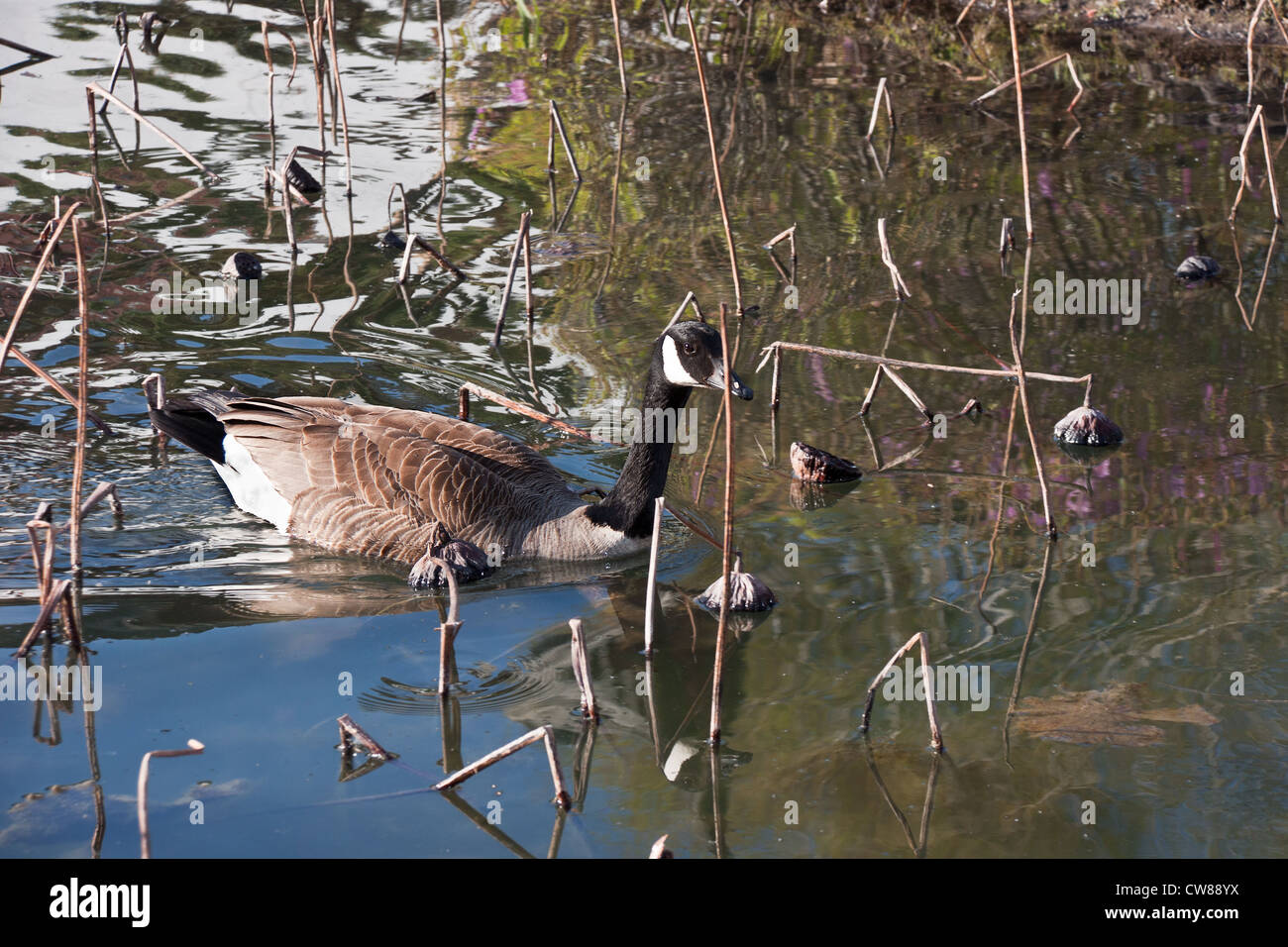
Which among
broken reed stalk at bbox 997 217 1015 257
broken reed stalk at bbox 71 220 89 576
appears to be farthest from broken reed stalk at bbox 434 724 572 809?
broken reed stalk at bbox 997 217 1015 257

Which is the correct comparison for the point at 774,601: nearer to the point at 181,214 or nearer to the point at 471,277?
the point at 471,277

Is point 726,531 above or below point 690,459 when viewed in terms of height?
above

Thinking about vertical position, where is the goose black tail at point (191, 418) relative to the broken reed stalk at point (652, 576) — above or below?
above

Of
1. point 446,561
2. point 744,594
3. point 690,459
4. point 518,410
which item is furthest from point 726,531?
point 690,459

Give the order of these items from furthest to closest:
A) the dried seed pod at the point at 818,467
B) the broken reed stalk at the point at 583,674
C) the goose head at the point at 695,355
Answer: the dried seed pod at the point at 818,467 → the goose head at the point at 695,355 → the broken reed stalk at the point at 583,674

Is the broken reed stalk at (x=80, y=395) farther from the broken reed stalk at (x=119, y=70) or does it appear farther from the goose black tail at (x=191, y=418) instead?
the broken reed stalk at (x=119, y=70)

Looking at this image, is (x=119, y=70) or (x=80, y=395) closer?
Result: (x=80, y=395)

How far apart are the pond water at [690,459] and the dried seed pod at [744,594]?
90 mm

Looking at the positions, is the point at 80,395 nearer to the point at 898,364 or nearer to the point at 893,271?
the point at 898,364

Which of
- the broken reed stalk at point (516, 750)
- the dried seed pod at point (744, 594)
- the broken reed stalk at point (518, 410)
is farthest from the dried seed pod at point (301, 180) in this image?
the broken reed stalk at point (516, 750)

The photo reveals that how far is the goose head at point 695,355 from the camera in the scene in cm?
758

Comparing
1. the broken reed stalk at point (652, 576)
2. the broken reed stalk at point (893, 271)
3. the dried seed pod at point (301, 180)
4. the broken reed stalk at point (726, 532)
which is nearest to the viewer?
the broken reed stalk at point (726, 532)

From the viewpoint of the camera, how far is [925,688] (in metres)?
5.77

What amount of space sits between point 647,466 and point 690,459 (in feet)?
3.99
